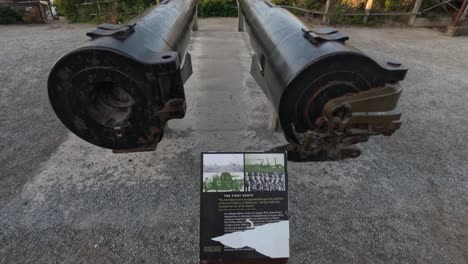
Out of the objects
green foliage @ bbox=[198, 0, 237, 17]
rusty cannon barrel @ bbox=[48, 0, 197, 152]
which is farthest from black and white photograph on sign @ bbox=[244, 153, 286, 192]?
green foliage @ bbox=[198, 0, 237, 17]

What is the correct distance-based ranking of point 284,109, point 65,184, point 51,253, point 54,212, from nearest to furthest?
point 284,109
point 51,253
point 54,212
point 65,184

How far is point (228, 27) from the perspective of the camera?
28.4ft

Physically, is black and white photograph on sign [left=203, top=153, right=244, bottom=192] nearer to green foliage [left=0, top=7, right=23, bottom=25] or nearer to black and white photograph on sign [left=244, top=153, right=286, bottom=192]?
black and white photograph on sign [left=244, top=153, right=286, bottom=192]

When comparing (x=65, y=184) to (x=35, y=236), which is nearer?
(x=35, y=236)

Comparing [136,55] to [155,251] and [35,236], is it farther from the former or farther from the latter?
[35,236]

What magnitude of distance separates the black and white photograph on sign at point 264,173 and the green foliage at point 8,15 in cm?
1180

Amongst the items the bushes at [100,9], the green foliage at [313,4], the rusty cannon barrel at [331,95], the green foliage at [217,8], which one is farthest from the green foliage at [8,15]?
the rusty cannon barrel at [331,95]

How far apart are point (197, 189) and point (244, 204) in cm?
99

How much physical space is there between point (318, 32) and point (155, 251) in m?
2.04

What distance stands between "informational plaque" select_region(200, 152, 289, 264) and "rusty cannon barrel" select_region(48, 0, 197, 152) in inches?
19.7

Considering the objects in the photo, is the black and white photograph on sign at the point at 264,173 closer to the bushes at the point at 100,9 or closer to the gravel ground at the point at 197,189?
the gravel ground at the point at 197,189

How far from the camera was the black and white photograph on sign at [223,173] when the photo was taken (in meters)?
1.84

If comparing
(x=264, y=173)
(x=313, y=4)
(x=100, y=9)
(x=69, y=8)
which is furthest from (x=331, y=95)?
(x=69, y=8)

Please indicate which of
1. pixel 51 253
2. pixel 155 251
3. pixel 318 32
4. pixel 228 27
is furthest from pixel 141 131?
pixel 228 27
